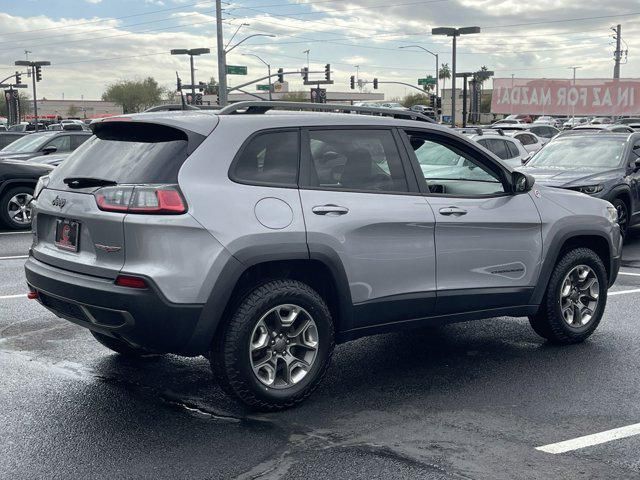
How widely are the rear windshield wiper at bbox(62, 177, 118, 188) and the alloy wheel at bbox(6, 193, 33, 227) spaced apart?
9.48m

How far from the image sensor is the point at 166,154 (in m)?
4.70

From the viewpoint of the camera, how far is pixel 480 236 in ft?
18.8

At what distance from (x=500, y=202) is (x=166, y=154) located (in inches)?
98.4

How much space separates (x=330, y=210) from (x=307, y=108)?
0.85 metres

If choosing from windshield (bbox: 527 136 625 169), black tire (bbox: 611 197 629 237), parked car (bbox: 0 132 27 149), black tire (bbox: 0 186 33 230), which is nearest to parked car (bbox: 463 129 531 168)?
windshield (bbox: 527 136 625 169)

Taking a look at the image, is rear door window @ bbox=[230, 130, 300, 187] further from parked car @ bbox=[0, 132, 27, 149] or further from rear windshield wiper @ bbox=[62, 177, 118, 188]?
parked car @ bbox=[0, 132, 27, 149]

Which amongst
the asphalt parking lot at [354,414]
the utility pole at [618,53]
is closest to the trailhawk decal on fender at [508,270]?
the asphalt parking lot at [354,414]

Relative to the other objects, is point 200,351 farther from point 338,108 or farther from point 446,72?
point 446,72

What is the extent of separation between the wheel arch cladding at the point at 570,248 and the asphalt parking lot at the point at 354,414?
1.75 ft

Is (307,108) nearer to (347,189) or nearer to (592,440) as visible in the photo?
(347,189)

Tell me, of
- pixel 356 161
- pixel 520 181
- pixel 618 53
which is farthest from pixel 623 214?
pixel 618 53

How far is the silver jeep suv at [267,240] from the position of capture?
14.8 ft

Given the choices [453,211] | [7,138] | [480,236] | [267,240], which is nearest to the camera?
[267,240]

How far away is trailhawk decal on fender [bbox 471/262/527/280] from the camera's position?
5807mm
